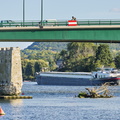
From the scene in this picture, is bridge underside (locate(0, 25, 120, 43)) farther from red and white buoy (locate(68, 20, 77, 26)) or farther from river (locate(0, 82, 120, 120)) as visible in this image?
river (locate(0, 82, 120, 120))

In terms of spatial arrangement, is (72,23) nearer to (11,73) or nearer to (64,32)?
(64,32)

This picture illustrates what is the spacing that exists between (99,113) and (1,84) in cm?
3523

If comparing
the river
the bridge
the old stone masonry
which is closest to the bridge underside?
the bridge

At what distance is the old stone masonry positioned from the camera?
110 meters

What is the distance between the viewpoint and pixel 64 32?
283ft

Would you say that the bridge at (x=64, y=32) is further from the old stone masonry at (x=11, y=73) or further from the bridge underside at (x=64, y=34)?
the old stone masonry at (x=11, y=73)

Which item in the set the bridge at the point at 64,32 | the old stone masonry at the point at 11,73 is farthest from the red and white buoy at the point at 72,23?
the old stone masonry at the point at 11,73

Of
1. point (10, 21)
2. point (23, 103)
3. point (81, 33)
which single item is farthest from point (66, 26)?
point (23, 103)

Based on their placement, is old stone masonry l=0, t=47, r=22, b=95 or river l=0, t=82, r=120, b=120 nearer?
river l=0, t=82, r=120, b=120

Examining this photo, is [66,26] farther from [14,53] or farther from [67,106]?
[14,53]

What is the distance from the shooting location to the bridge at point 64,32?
279ft

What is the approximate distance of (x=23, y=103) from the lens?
9638 cm

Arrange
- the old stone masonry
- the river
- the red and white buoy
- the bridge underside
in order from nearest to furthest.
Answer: the river < the bridge underside < the red and white buoy < the old stone masonry

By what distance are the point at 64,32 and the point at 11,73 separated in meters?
25.8
